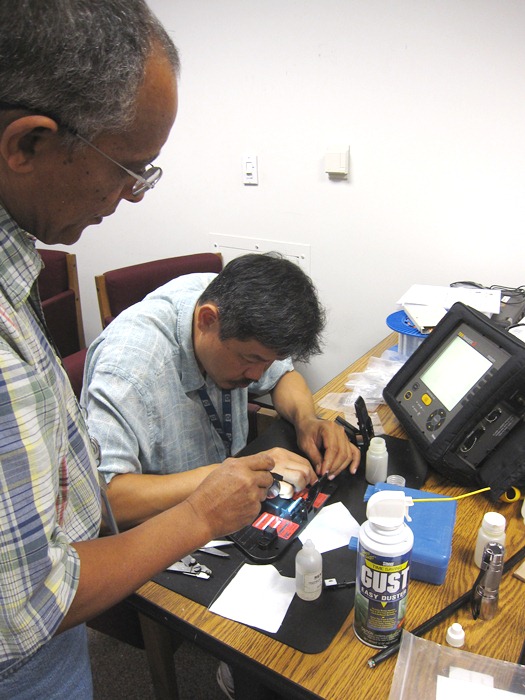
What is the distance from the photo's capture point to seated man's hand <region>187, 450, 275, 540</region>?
735 mm

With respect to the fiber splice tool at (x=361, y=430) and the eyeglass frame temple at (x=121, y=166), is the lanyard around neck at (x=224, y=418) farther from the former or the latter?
the eyeglass frame temple at (x=121, y=166)

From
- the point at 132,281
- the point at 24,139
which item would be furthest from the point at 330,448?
the point at 132,281

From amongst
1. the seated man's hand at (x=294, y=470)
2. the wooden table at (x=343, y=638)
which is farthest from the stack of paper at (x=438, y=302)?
the wooden table at (x=343, y=638)

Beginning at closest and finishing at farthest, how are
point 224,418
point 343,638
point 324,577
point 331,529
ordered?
point 343,638 < point 324,577 < point 331,529 < point 224,418

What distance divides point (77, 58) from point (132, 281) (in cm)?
166

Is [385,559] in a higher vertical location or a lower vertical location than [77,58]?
lower

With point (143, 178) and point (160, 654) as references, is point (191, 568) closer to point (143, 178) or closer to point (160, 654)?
point (160, 654)

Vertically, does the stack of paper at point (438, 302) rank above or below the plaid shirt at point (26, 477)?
below

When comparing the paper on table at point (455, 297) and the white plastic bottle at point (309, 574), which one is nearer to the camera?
the white plastic bottle at point (309, 574)

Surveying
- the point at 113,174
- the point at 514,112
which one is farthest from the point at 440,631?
the point at 514,112

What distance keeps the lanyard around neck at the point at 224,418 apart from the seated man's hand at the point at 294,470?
0.25 meters

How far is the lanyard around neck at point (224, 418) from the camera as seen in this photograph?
130 cm

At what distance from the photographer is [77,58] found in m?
0.48

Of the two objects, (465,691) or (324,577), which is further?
(324,577)
